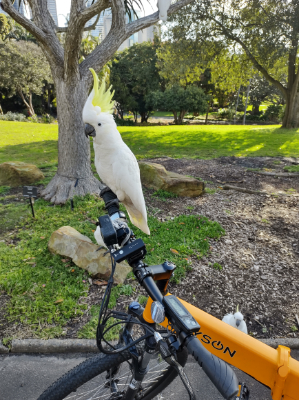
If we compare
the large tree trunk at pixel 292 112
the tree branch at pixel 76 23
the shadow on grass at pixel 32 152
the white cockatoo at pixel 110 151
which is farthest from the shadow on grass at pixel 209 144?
the white cockatoo at pixel 110 151

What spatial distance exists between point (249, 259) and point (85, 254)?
2151 millimetres

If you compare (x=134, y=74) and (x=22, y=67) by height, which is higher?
(x=22, y=67)

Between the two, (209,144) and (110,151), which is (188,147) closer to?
(209,144)

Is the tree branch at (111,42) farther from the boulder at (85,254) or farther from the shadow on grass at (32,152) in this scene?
the shadow on grass at (32,152)

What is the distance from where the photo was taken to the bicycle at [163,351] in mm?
863

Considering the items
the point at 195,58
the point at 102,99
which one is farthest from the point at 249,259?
the point at 195,58

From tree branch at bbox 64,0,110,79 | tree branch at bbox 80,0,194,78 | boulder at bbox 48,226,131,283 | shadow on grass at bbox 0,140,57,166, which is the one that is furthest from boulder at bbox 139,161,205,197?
shadow on grass at bbox 0,140,57,166

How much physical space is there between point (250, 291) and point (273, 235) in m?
1.42

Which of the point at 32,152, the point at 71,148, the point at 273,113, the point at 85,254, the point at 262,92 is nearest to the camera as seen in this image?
the point at 85,254

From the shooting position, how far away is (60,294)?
2697 mm

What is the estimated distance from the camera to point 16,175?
5.47 m

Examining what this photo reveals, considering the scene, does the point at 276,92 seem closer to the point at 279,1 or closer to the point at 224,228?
the point at 279,1

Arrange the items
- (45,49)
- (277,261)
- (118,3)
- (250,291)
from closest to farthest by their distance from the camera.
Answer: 1. (250,291)
2. (277,261)
3. (118,3)
4. (45,49)

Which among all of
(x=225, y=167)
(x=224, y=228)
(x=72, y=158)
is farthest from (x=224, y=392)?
(x=225, y=167)
